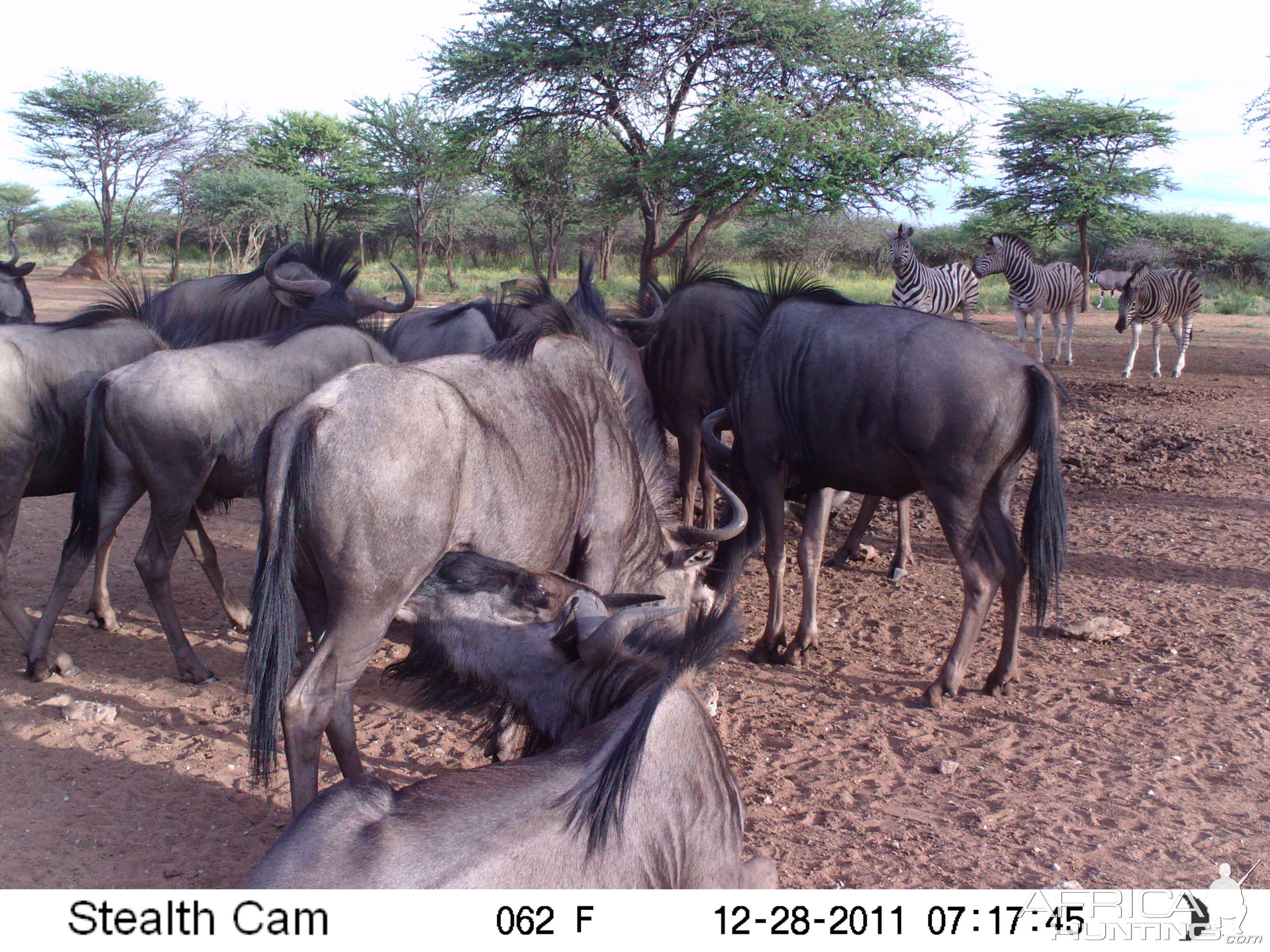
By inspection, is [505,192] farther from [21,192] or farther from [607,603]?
[21,192]

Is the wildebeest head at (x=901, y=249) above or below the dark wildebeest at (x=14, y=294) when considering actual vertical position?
above

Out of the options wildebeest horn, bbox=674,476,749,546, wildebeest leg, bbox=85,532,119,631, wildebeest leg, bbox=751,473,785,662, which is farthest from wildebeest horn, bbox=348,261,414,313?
wildebeest horn, bbox=674,476,749,546

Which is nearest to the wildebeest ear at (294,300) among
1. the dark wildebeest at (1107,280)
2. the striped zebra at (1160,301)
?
the striped zebra at (1160,301)

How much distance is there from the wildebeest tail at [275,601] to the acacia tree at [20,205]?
51.2m

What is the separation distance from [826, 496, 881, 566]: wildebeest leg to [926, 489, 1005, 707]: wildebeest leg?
6.27 ft

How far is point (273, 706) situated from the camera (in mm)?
2824

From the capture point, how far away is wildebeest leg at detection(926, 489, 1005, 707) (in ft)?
13.3

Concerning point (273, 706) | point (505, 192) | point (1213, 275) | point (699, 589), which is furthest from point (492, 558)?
point (1213, 275)

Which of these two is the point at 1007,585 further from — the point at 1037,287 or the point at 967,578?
the point at 1037,287

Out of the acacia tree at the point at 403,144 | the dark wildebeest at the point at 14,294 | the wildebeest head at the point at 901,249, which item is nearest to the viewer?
the dark wildebeest at the point at 14,294

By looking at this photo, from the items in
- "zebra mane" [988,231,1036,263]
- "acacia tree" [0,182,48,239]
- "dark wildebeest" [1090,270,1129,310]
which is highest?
"acacia tree" [0,182,48,239]

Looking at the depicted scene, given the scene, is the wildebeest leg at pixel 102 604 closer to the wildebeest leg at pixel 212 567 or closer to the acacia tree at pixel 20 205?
the wildebeest leg at pixel 212 567

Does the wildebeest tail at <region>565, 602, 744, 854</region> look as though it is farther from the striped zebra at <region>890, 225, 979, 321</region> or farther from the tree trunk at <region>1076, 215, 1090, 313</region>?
the tree trunk at <region>1076, 215, 1090, 313</region>

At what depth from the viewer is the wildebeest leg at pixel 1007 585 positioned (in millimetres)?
4086
